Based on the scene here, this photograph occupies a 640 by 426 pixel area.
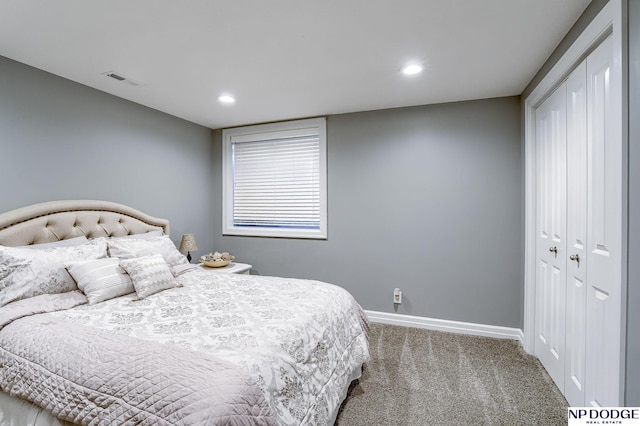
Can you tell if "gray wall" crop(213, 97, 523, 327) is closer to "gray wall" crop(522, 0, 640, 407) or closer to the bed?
the bed

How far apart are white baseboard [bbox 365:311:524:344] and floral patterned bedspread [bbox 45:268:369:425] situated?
109 centimetres

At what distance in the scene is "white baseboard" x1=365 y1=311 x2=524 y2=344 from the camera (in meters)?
2.94

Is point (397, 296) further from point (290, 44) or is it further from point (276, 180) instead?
point (290, 44)

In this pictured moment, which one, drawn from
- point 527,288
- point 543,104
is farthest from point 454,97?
point 527,288

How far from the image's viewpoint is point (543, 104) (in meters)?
2.41

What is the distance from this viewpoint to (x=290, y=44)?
200cm

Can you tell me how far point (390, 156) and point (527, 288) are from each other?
6.04 feet

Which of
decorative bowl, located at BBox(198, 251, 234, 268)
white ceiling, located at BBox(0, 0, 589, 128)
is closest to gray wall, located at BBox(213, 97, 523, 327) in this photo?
white ceiling, located at BBox(0, 0, 589, 128)

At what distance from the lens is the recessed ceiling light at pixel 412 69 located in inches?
90.6

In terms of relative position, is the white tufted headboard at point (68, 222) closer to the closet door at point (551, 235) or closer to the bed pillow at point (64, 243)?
the bed pillow at point (64, 243)

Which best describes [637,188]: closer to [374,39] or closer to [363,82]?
[374,39]

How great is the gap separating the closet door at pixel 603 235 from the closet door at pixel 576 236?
2.7 inches

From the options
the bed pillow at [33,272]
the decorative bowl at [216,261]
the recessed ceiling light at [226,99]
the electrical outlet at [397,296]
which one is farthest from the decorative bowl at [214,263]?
the electrical outlet at [397,296]

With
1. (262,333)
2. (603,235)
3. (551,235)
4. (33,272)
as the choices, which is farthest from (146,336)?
(551,235)
